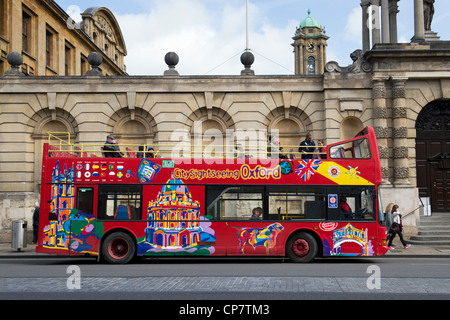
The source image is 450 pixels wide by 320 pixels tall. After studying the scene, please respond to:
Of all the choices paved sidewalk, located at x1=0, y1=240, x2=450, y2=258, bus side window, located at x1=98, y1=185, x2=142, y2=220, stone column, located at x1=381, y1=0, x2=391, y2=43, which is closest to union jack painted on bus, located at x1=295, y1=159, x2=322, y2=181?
bus side window, located at x1=98, y1=185, x2=142, y2=220

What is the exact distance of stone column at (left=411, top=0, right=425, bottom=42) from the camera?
971 inches

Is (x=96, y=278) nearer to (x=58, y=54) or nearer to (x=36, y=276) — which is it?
(x=36, y=276)

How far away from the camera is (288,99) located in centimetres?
2477

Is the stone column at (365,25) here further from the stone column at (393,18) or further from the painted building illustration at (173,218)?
the painted building illustration at (173,218)

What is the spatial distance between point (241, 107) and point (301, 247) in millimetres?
9686

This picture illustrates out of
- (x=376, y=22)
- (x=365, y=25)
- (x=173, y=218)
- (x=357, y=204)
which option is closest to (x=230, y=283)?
(x=173, y=218)

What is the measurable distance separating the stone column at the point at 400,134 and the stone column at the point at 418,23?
2297 mm

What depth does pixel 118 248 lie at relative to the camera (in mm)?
16516

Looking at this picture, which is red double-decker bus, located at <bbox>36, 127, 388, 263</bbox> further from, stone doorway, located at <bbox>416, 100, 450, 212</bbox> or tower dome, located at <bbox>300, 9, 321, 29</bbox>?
tower dome, located at <bbox>300, 9, 321, 29</bbox>

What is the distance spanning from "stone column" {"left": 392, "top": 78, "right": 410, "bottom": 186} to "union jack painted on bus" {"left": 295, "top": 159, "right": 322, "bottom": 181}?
26.6ft

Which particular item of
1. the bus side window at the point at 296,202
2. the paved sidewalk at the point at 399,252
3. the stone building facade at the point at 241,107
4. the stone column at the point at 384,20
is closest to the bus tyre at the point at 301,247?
the bus side window at the point at 296,202

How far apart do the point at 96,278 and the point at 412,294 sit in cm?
642

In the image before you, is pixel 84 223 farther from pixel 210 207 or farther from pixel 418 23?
pixel 418 23
